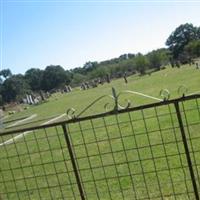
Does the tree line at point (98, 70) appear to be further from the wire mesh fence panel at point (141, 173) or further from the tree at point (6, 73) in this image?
the wire mesh fence panel at point (141, 173)

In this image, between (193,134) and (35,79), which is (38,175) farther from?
(35,79)

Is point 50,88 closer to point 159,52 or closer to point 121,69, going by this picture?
point 121,69

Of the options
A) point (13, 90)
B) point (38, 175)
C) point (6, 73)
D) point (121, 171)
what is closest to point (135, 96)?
point (38, 175)

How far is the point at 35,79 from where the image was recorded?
147m

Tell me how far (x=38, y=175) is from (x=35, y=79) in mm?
138704

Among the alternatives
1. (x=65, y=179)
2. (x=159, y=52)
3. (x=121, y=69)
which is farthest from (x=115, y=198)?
(x=121, y=69)

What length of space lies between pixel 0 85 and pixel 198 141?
13541 cm

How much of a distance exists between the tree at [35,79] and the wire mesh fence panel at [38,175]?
5080 inches

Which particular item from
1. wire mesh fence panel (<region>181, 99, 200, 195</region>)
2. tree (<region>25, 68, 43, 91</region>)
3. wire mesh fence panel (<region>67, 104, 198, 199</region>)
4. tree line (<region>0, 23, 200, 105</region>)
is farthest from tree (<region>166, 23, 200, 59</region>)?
wire mesh fence panel (<region>67, 104, 198, 199</region>)

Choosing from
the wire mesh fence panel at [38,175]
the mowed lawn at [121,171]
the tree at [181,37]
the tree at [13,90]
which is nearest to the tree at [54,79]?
the tree at [13,90]

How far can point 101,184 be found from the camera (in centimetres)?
792

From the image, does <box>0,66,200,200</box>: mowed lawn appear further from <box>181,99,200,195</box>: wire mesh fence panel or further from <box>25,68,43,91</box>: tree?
<box>25,68,43,91</box>: tree

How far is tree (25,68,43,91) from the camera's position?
145 metres

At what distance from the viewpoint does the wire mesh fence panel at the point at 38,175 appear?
262 inches
